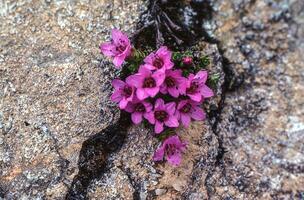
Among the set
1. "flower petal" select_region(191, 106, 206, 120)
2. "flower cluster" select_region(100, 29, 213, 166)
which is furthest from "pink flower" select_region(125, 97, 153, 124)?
"flower petal" select_region(191, 106, 206, 120)

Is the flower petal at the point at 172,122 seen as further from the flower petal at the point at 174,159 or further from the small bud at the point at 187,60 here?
the small bud at the point at 187,60

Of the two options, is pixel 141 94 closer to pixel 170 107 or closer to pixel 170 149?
pixel 170 107

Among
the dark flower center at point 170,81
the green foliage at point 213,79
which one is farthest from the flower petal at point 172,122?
the green foliage at point 213,79

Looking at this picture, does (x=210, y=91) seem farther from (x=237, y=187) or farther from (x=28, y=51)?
(x=28, y=51)

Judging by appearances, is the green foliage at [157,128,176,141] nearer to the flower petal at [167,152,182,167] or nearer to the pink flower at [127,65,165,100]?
the flower petal at [167,152,182,167]

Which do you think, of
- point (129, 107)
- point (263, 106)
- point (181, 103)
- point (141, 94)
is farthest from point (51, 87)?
point (263, 106)

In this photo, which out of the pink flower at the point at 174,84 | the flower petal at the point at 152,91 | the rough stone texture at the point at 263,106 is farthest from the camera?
the rough stone texture at the point at 263,106

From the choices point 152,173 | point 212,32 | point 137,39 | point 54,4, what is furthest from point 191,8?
point 152,173

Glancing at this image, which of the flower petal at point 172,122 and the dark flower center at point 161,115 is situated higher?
the dark flower center at point 161,115
